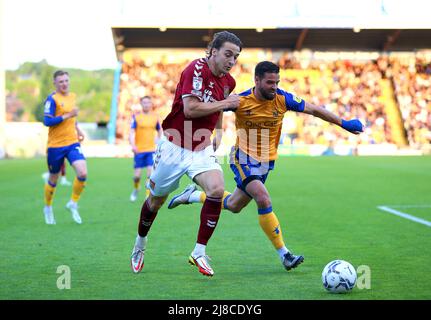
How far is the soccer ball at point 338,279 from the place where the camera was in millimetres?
5973

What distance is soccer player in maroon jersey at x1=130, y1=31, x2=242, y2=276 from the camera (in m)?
6.77

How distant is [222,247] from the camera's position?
8.70m

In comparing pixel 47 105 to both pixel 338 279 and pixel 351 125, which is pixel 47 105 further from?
pixel 338 279

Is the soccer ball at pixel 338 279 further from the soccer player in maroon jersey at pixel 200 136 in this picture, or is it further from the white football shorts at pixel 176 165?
the white football shorts at pixel 176 165

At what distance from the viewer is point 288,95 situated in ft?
25.1

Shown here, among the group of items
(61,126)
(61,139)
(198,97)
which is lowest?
(198,97)

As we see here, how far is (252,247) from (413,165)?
1825 cm

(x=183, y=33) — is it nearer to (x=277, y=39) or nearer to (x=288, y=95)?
(x=277, y=39)

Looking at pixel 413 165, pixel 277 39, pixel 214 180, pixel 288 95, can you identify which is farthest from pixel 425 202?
pixel 277 39

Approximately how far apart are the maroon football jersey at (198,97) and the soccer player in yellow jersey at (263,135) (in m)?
0.49

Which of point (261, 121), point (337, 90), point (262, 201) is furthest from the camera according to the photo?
point (337, 90)

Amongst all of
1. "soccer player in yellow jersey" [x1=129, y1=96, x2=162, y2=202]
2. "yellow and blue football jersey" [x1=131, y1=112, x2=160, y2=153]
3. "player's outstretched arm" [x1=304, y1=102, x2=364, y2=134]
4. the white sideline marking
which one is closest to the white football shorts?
"player's outstretched arm" [x1=304, y1=102, x2=364, y2=134]

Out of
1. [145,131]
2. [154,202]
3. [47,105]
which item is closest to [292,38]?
[145,131]

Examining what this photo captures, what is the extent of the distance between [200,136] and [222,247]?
214 centimetres
